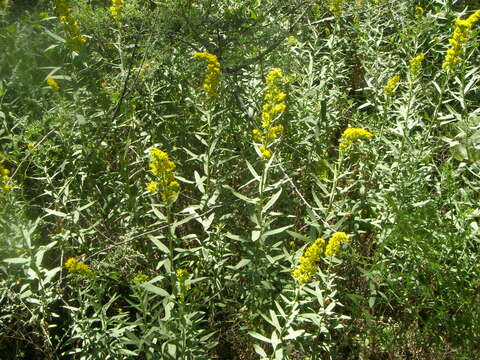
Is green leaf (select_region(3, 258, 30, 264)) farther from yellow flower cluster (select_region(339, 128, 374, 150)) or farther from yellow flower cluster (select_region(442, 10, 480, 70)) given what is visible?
yellow flower cluster (select_region(442, 10, 480, 70))

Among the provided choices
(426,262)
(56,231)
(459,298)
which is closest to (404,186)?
(426,262)

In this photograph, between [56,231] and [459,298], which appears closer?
[459,298]

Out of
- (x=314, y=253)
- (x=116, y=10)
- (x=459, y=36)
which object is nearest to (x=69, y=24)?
(x=116, y=10)

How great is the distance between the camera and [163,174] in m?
2.31

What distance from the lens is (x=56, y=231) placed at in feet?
10.0

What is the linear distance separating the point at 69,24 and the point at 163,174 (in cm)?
132

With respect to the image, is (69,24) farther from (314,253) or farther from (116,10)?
(314,253)

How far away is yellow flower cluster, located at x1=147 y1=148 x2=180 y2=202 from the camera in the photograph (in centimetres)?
224

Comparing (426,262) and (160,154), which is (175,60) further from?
(426,262)

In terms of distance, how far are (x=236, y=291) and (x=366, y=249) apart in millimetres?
836

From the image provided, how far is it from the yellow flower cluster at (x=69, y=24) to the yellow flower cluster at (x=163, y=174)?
119 cm

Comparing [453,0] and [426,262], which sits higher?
[453,0]

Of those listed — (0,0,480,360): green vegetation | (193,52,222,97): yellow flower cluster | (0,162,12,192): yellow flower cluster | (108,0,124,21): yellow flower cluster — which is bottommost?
(0,0,480,360): green vegetation

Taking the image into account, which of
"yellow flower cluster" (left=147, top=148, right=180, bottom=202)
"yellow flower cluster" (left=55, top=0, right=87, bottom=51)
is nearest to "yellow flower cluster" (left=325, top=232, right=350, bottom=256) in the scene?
"yellow flower cluster" (left=147, top=148, right=180, bottom=202)
